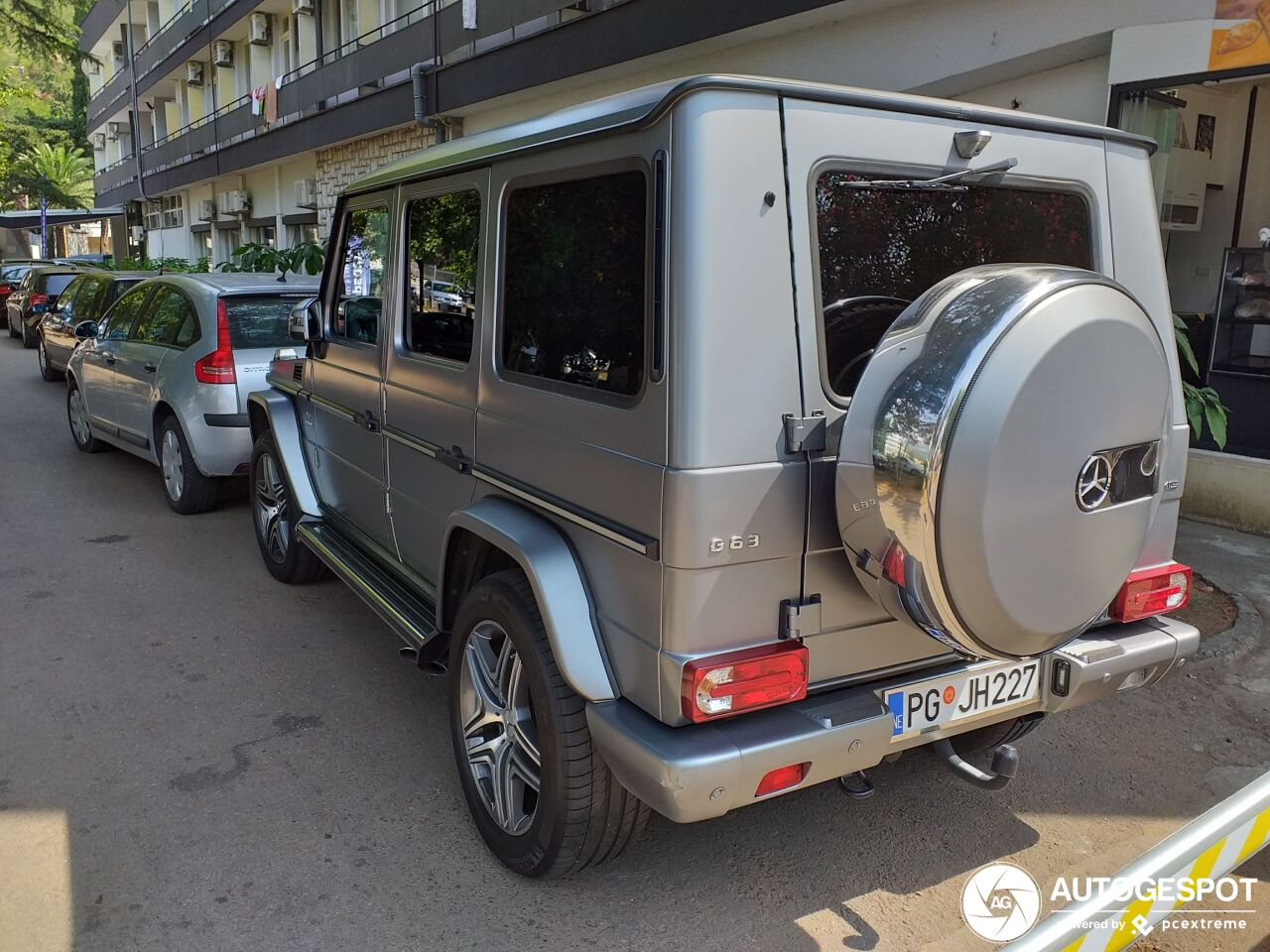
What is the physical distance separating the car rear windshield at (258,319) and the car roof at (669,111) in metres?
3.76

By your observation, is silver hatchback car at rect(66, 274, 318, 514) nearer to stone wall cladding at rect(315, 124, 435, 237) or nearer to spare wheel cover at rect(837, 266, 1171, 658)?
spare wheel cover at rect(837, 266, 1171, 658)

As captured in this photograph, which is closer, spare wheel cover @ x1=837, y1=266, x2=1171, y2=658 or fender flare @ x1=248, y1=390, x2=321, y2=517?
spare wheel cover @ x1=837, y1=266, x2=1171, y2=658

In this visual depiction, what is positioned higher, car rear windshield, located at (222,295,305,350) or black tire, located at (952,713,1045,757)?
car rear windshield, located at (222,295,305,350)

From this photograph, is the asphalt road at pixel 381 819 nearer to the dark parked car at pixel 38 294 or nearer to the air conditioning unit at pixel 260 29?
the dark parked car at pixel 38 294

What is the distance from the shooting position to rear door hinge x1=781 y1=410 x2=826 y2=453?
7.78 feet

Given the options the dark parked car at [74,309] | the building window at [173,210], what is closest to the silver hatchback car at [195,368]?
the dark parked car at [74,309]

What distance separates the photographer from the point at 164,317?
730 cm

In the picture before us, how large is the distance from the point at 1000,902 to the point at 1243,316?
6.45m

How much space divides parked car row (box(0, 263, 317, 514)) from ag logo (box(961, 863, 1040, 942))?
537 centimetres

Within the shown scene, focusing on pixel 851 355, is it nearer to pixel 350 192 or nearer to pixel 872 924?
pixel 872 924

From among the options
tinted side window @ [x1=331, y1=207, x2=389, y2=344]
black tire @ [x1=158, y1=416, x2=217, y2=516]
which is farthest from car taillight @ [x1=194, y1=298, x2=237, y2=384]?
tinted side window @ [x1=331, y1=207, x2=389, y2=344]

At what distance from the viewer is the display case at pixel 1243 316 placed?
760 centimetres

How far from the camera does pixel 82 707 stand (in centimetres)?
414

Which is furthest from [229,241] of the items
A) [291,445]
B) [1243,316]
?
[1243,316]
